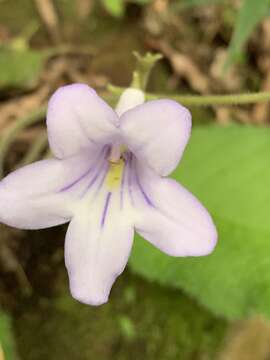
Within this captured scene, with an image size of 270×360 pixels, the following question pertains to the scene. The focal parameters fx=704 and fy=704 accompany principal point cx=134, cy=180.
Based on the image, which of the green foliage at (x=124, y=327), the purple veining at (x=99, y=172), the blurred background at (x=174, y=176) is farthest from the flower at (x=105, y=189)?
the green foliage at (x=124, y=327)

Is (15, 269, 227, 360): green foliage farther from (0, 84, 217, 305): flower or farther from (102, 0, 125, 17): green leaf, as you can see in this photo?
(102, 0, 125, 17): green leaf

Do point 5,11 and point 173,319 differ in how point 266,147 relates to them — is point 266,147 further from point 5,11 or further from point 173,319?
point 5,11

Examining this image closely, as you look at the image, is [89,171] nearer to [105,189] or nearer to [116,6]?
[105,189]

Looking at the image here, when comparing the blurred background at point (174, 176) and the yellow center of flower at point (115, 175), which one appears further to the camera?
the blurred background at point (174, 176)

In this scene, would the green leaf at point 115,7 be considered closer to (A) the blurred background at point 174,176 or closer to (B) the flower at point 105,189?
(A) the blurred background at point 174,176

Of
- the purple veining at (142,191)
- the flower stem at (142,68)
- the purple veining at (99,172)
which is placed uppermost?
the flower stem at (142,68)

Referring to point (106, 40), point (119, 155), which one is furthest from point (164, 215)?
point (106, 40)

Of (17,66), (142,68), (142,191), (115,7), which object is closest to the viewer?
(142,191)

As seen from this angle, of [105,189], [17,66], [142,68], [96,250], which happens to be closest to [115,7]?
[17,66]
